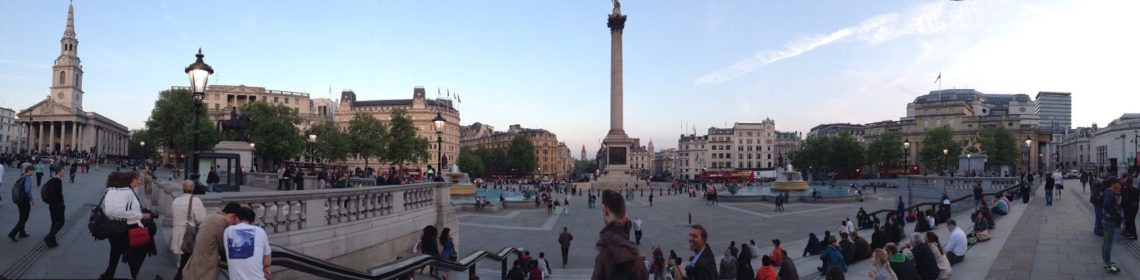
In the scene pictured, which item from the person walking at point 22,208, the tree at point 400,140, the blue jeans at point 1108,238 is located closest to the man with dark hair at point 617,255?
the person walking at point 22,208

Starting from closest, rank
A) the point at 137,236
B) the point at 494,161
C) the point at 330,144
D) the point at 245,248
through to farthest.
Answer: the point at 245,248, the point at 137,236, the point at 330,144, the point at 494,161

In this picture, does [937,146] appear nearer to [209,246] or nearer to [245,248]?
[245,248]

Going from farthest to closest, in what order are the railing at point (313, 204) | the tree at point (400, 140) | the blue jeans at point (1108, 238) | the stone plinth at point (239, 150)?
the tree at point (400, 140) < the stone plinth at point (239, 150) < the blue jeans at point (1108, 238) < the railing at point (313, 204)

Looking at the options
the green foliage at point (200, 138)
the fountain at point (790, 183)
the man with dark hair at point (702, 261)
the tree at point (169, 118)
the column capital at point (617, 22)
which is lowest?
the fountain at point (790, 183)

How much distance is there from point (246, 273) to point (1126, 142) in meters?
116

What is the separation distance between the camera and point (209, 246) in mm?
5633

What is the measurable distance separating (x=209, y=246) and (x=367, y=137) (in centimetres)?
6827

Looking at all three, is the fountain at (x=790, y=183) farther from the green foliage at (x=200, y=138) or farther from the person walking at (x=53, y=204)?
the person walking at (x=53, y=204)

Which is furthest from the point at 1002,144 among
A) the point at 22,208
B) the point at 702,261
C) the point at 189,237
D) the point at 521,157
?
the point at 22,208

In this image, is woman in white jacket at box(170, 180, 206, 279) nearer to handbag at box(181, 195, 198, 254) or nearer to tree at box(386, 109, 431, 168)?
handbag at box(181, 195, 198, 254)

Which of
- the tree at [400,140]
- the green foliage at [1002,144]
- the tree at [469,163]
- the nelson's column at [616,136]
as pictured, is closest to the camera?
the nelson's column at [616,136]

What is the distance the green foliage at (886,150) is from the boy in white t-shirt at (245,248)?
98866 mm

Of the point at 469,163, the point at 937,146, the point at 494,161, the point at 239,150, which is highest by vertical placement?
the point at 937,146

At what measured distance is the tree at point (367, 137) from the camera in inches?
2736
